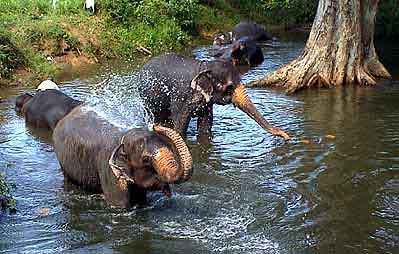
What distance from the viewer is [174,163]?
23.1 ft

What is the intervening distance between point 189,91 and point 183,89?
16 cm

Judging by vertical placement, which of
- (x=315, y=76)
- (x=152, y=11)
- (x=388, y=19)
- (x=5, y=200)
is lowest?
(x=5, y=200)

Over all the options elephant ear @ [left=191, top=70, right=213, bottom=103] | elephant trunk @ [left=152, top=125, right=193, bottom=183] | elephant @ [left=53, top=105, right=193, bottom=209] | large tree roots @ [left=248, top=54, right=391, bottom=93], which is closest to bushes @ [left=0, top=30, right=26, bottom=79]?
large tree roots @ [left=248, top=54, right=391, bottom=93]

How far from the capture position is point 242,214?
7898 mm

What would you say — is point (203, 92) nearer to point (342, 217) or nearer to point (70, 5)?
point (342, 217)

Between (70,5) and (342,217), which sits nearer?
(342,217)

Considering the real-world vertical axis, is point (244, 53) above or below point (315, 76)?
above

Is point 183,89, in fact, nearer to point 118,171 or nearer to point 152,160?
point 118,171

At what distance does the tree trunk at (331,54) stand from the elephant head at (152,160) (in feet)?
29.3

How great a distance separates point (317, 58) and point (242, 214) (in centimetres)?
900

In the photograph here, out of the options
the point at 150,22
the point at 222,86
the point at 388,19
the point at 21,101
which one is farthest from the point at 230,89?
the point at 388,19

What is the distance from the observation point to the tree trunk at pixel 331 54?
1606 centimetres

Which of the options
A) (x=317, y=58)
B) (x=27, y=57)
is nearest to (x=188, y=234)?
(x=317, y=58)

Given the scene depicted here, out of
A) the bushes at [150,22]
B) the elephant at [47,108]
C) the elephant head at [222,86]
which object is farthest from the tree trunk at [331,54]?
the bushes at [150,22]
